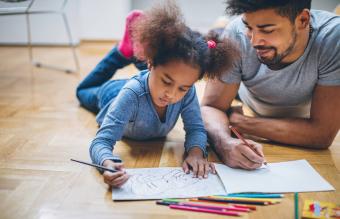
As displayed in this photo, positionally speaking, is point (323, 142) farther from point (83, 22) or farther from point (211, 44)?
point (83, 22)

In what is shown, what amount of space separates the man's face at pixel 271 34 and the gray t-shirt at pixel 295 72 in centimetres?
7

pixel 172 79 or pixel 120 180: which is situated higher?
Answer: pixel 172 79

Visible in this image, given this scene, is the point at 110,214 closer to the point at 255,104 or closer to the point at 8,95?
the point at 255,104

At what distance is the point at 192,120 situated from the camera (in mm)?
1224

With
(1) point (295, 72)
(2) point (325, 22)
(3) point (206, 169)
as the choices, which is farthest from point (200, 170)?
(2) point (325, 22)

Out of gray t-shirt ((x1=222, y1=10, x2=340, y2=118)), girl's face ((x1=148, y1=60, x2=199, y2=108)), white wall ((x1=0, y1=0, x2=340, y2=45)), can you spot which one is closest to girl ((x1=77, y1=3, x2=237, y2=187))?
girl's face ((x1=148, y1=60, x2=199, y2=108))

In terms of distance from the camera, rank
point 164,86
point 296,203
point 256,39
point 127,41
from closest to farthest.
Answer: point 296,203
point 164,86
point 256,39
point 127,41

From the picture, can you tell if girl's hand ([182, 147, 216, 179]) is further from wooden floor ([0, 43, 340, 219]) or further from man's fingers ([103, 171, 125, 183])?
man's fingers ([103, 171, 125, 183])

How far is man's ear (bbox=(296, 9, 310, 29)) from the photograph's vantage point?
1.12 meters

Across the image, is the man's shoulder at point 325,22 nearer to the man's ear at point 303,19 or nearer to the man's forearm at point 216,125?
the man's ear at point 303,19

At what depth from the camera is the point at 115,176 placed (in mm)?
954

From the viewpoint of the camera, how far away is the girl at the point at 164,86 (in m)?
0.99

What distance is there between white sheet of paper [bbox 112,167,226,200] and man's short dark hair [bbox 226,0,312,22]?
489 millimetres

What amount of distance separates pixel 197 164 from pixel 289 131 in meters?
0.38
